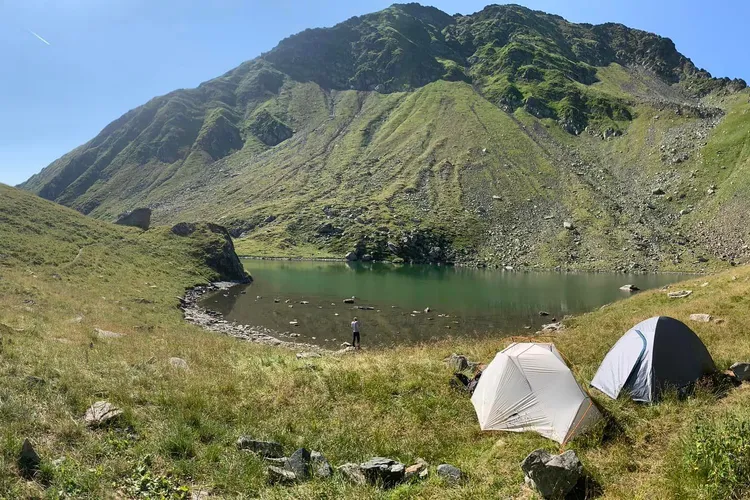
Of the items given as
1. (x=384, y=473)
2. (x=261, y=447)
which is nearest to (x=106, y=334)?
(x=261, y=447)

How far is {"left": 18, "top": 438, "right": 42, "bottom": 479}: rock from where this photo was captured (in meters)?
6.84

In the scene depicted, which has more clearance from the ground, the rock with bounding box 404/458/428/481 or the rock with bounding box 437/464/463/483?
the rock with bounding box 437/464/463/483

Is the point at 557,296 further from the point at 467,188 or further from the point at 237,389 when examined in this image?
the point at 467,188

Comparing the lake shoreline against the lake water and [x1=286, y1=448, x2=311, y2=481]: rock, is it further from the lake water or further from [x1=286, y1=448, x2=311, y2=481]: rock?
[x1=286, y1=448, x2=311, y2=481]: rock

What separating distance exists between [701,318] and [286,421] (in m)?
21.0

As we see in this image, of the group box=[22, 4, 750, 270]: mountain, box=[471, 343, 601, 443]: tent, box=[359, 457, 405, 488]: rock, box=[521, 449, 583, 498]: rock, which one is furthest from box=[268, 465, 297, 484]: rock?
box=[22, 4, 750, 270]: mountain

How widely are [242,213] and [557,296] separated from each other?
4888 inches

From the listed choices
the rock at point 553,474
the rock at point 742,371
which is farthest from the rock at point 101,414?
the rock at point 742,371

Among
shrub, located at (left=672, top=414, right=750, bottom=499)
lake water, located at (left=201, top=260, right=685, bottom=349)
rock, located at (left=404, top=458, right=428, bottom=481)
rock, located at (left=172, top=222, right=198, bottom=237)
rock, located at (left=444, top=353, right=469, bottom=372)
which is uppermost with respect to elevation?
rock, located at (left=172, top=222, right=198, bottom=237)

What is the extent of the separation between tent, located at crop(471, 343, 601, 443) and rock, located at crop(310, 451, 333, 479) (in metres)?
5.14

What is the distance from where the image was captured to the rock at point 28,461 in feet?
22.5

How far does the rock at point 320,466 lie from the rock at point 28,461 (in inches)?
191

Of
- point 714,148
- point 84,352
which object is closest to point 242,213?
point 84,352

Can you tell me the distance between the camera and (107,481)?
7055 mm
